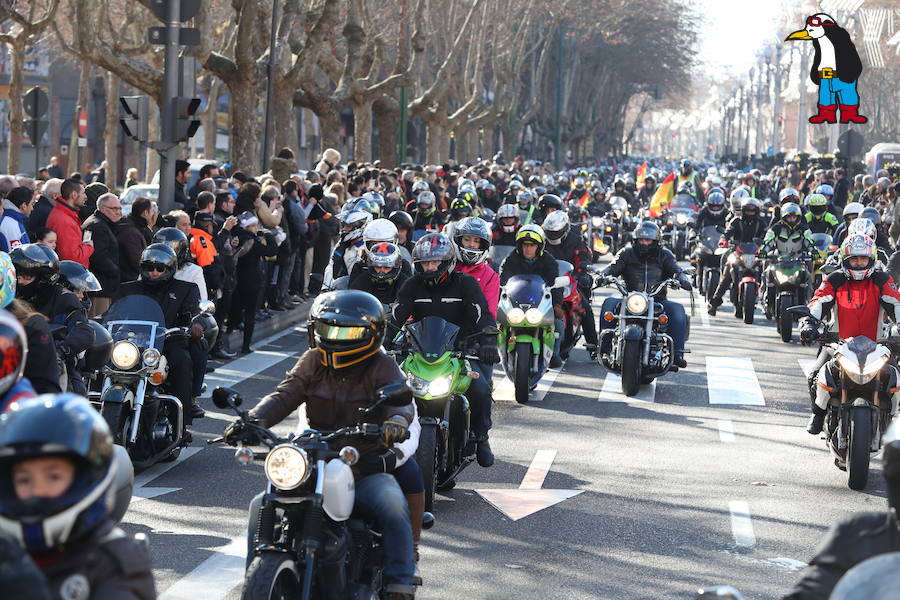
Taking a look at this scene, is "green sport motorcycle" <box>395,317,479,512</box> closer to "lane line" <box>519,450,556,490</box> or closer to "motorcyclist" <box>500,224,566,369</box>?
"lane line" <box>519,450,556,490</box>

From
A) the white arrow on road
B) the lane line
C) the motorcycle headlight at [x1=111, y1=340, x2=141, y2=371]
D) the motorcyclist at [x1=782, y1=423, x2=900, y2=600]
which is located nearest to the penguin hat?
the lane line

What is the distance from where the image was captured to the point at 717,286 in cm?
2316

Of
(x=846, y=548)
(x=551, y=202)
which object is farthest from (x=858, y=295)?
(x=846, y=548)

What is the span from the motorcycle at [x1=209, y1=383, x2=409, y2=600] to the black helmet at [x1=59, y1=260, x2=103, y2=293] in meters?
4.40

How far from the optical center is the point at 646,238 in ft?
51.7

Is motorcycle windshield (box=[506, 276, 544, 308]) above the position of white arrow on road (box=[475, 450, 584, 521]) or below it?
above

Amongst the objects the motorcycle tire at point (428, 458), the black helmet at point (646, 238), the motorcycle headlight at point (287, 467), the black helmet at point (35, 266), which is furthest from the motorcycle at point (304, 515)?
the black helmet at point (646, 238)

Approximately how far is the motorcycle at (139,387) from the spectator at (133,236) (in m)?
3.53

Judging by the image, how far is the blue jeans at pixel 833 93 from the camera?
43.8 metres

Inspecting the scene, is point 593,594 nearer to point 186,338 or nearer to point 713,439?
point 186,338

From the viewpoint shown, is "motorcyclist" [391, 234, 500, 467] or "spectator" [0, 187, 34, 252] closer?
"motorcyclist" [391, 234, 500, 467]

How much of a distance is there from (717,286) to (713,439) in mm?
10712

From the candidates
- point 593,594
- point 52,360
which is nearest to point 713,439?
point 593,594

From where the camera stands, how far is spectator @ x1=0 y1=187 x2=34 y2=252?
43.6 feet
